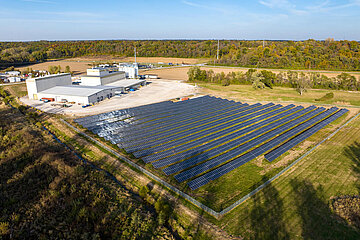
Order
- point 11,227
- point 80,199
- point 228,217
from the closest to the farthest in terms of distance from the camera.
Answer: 1. point 11,227
2. point 228,217
3. point 80,199

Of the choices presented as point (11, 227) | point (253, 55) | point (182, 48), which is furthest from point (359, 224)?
point (182, 48)

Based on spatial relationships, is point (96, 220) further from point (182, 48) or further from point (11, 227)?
point (182, 48)

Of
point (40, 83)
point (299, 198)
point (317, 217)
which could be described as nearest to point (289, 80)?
point (299, 198)

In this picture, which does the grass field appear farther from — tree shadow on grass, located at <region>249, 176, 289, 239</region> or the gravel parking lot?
the gravel parking lot

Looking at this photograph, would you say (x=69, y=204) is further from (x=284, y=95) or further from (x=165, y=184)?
(x=284, y=95)

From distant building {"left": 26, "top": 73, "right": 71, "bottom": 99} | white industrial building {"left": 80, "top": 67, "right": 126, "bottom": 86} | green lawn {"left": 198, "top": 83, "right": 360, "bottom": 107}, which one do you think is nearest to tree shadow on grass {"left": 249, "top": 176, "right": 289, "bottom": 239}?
green lawn {"left": 198, "top": 83, "right": 360, "bottom": 107}

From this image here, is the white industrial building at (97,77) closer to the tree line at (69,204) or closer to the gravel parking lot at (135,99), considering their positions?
the gravel parking lot at (135,99)
